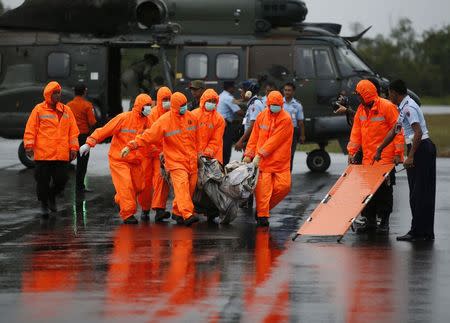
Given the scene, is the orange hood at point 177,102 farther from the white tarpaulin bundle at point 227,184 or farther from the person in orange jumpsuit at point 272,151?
the person in orange jumpsuit at point 272,151

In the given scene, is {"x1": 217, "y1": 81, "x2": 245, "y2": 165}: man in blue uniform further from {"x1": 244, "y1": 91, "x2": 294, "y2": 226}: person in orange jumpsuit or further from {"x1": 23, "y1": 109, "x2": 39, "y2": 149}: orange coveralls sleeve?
{"x1": 23, "y1": 109, "x2": 39, "y2": 149}: orange coveralls sleeve

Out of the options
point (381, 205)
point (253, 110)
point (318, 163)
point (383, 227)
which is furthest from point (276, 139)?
point (318, 163)

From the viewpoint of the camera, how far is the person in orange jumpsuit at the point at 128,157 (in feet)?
53.5

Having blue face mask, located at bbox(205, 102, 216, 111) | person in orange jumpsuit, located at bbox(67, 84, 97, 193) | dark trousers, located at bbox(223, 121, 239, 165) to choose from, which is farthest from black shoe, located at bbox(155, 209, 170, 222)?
person in orange jumpsuit, located at bbox(67, 84, 97, 193)

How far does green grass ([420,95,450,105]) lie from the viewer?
75.4 meters

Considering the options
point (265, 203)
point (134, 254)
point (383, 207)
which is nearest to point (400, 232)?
point (383, 207)

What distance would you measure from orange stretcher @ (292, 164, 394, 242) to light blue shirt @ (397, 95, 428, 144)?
67cm

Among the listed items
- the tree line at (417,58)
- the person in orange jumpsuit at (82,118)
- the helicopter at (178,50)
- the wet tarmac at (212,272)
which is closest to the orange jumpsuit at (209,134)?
the wet tarmac at (212,272)

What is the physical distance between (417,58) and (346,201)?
70102 millimetres

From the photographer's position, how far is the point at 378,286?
11.2 meters

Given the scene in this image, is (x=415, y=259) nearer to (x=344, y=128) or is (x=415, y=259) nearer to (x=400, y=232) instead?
(x=400, y=232)

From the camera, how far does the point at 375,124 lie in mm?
15391

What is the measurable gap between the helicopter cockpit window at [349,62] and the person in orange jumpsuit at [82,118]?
5.46 metres

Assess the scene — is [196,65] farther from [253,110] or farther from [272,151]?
[272,151]
